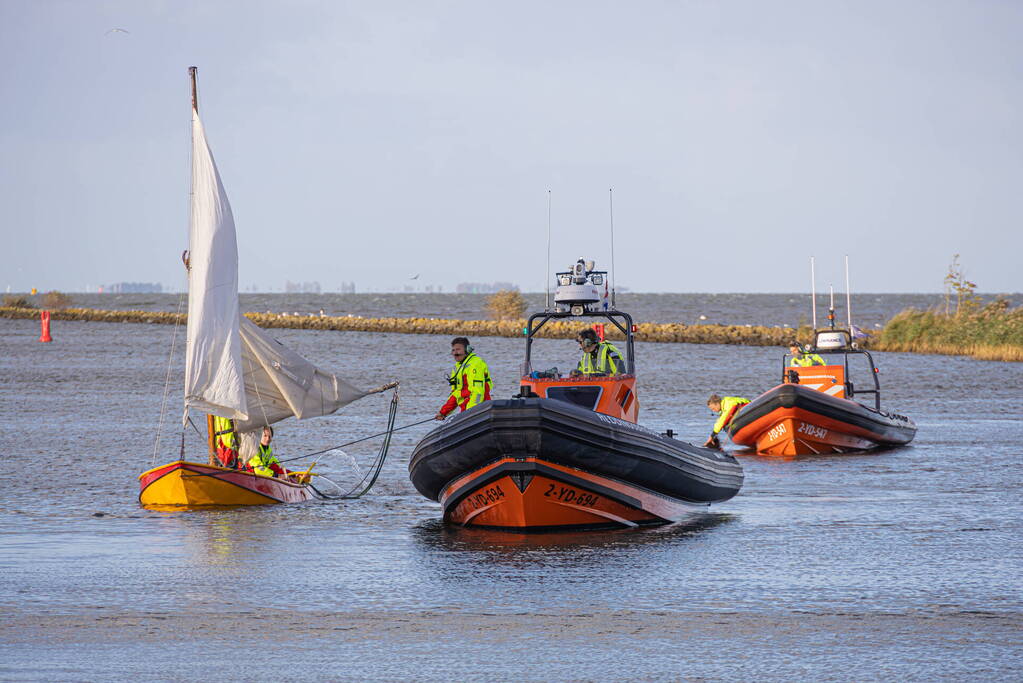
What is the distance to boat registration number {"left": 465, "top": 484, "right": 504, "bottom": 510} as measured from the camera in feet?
45.0

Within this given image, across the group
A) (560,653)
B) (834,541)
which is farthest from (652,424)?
(560,653)

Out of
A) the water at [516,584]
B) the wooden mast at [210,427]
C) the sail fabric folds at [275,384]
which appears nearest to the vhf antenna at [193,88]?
the wooden mast at [210,427]

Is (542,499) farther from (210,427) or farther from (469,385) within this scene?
(210,427)

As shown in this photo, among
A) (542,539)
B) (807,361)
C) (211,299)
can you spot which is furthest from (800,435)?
(211,299)

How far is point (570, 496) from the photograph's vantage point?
1373 cm

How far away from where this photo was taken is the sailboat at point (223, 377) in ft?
50.9

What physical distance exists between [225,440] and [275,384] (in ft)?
2.98

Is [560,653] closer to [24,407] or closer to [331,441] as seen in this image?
[331,441]

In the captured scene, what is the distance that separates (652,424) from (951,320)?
1366 inches

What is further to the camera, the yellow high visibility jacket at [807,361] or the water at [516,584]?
the yellow high visibility jacket at [807,361]

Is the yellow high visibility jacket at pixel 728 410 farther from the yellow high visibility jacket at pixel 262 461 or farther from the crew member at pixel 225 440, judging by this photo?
the crew member at pixel 225 440

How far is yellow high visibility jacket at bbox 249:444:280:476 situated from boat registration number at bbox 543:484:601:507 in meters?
4.35

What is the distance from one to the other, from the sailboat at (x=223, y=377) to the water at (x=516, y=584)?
344 millimetres

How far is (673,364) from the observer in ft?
170
